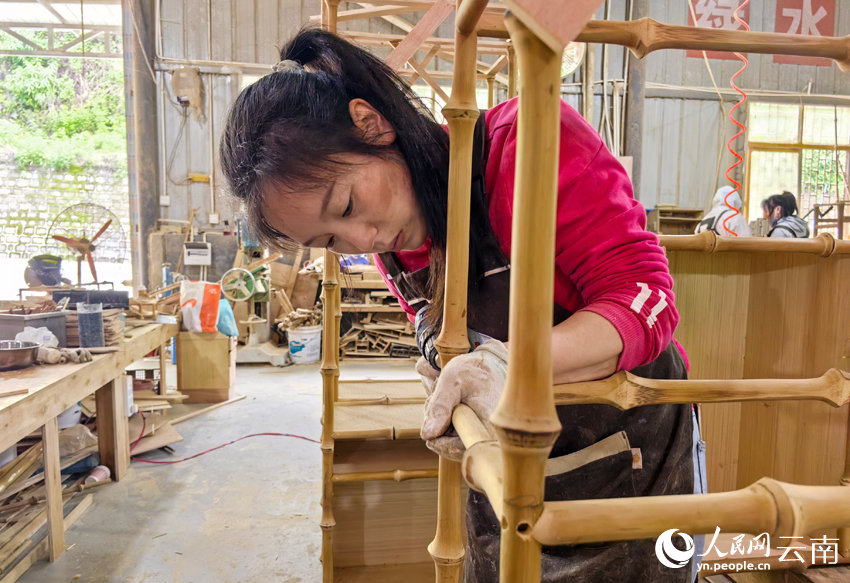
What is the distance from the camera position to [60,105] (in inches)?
359

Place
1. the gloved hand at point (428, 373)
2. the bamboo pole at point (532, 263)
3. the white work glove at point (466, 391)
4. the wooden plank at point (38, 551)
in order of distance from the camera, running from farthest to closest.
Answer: the wooden plank at point (38, 551) → the gloved hand at point (428, 373) → the white work glove at point (466, 391) → the bamboo pole at point (532, 263)

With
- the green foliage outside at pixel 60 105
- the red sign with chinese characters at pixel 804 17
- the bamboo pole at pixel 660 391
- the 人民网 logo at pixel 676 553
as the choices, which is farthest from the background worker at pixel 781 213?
the green foliage outside at pixel 60 105

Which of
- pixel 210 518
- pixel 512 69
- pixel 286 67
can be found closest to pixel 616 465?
pixel 286 67

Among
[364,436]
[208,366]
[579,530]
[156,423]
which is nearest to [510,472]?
[579,530]

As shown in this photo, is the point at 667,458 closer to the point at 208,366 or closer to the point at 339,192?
the point at 339,192

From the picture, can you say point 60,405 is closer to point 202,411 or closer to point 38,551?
point 38,551

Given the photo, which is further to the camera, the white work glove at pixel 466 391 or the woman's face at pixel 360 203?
the woman's face at pixel 360 203

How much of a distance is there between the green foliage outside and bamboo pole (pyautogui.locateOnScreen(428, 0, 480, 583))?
379 inches

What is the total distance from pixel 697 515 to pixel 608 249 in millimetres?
431

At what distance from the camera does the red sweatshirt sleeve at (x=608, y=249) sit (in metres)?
0.76

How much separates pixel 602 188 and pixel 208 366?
4.52 meters

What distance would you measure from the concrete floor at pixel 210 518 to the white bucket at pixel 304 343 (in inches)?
78.0

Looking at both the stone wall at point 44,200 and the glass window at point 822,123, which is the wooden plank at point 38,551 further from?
the glass window at point 822,123

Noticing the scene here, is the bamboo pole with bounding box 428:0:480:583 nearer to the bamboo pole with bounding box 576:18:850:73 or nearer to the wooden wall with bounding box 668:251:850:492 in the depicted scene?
the bamboo pole with bounding box 576:18:850:73
